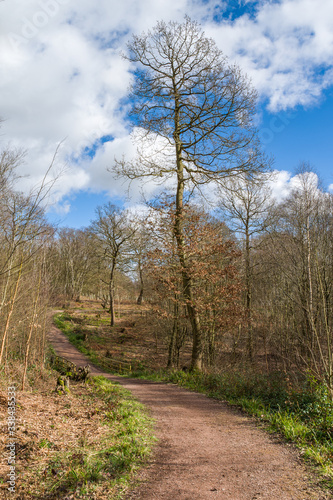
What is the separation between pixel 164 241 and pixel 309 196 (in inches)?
214

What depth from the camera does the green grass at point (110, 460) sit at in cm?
351

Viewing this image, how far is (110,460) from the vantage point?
417 cm

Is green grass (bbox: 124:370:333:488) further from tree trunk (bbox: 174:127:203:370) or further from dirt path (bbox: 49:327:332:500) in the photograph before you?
tree trunk (bbox: 174:127:203:370)

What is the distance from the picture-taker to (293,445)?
490cm

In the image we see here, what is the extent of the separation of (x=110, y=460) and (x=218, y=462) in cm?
158

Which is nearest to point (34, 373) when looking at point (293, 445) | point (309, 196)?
point (293, 445)

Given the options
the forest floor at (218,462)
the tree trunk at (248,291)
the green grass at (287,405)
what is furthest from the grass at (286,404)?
the tree trunk at (248,291)

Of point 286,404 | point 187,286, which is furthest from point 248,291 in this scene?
point 286,404

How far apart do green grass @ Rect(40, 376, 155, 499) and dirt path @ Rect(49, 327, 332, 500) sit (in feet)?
0.71

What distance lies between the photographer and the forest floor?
354 cm

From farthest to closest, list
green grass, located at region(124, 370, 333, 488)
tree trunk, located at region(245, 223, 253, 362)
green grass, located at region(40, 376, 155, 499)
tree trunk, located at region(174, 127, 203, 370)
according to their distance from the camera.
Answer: tree trunk, located at region(245, 223, 253, 362) < tree trunk, located at region(174, 127, 203, 370) < green grass, located at region(124, 370, 333, 488) < green grass, located at region(40, 376, 155, 499)

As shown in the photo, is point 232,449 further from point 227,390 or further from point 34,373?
point 34,373

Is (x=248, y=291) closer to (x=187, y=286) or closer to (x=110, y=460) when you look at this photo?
(x=187, y=286)

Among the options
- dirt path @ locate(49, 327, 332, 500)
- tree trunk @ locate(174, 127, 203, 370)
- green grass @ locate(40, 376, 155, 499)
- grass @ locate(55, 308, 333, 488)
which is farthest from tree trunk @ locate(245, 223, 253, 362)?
green grass @ locate(40, 376, 155, 499)
